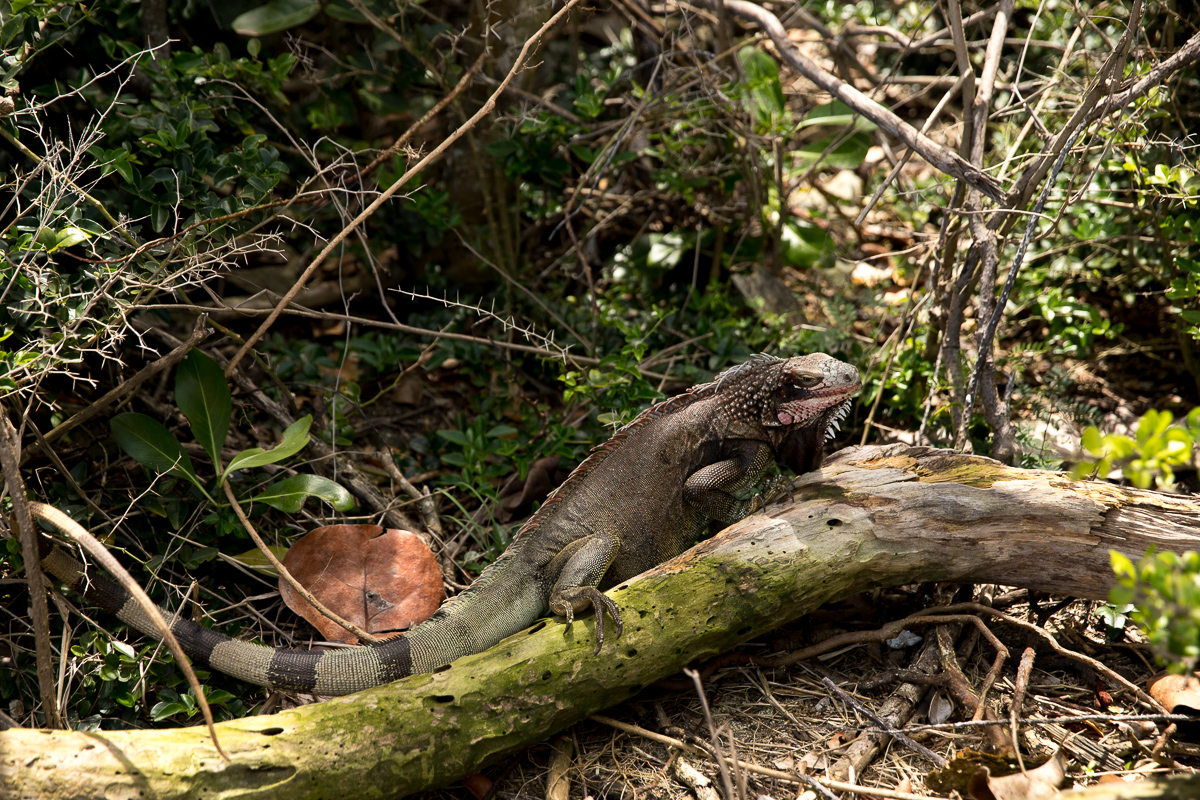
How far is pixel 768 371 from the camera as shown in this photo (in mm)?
3795

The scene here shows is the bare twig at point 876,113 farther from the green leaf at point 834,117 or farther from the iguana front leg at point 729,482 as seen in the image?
the iguana front leg at point 729,482

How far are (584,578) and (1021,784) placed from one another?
5.40ft

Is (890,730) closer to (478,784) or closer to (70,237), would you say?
(478,784)

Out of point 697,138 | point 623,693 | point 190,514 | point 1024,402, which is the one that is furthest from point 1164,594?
point 697,138

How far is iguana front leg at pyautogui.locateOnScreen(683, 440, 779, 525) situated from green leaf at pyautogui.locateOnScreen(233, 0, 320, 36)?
10.9 feet

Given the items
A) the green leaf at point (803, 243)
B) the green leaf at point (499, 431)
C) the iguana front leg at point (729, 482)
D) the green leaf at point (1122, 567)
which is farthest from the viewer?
the green leaf at point (803, 243)

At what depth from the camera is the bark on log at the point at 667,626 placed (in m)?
2.52

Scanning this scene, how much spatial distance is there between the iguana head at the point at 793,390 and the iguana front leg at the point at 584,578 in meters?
0.93

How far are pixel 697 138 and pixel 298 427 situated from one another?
10.6 feet

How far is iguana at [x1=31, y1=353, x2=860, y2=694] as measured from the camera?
3080mm

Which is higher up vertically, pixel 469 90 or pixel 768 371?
pixel 469 90

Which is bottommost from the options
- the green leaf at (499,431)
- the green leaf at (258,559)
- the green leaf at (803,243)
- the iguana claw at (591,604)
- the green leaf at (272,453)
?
the green leaf at (258,559)

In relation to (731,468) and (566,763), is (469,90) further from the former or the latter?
(566,763)

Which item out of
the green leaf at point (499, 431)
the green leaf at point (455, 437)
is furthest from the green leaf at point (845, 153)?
the green leaf at point (455, 437)
